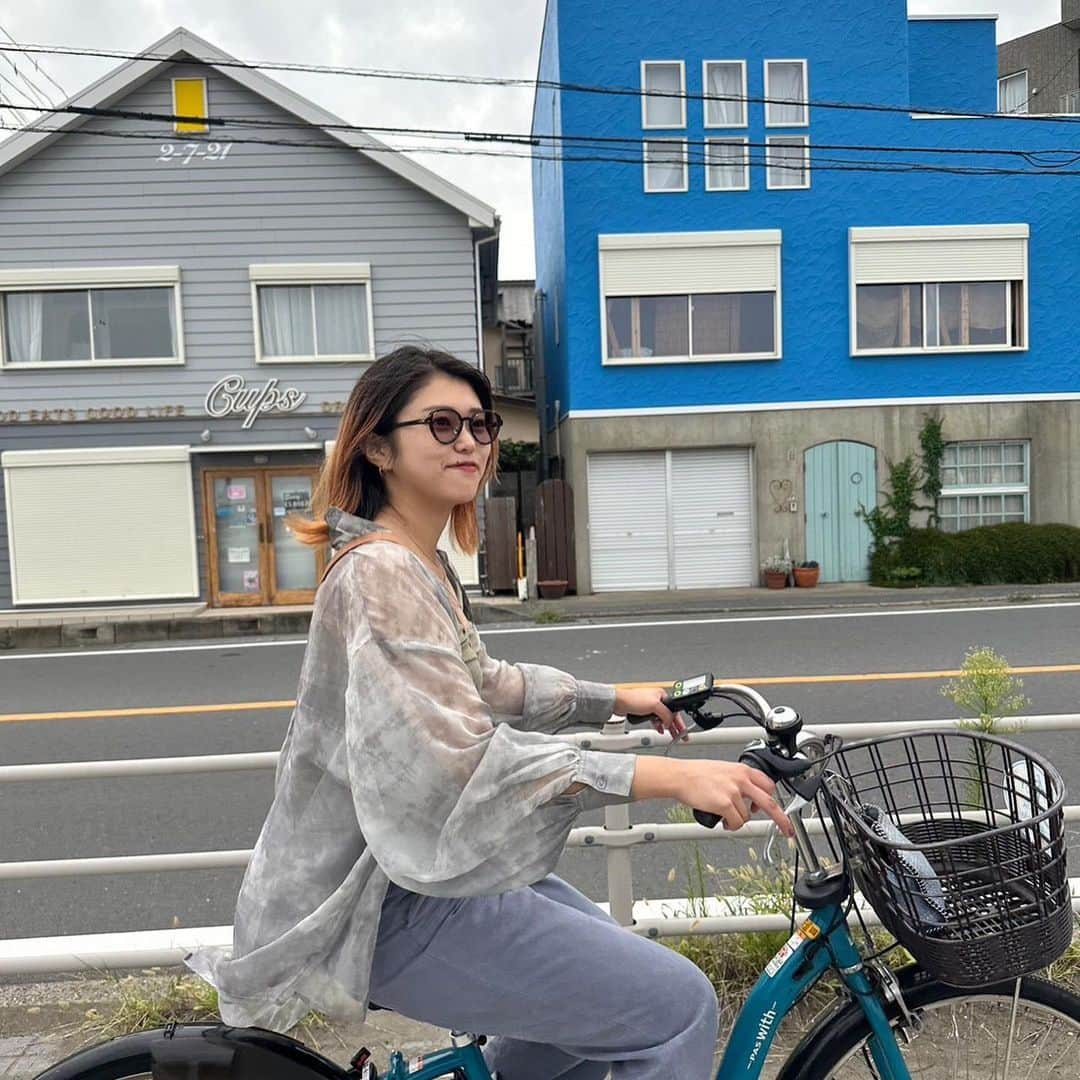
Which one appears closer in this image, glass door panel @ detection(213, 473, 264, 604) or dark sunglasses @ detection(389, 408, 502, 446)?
dark sunglasses @ detection(389, 408, 502, 446)

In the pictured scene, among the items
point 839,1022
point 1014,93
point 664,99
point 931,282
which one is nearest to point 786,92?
point 664,99

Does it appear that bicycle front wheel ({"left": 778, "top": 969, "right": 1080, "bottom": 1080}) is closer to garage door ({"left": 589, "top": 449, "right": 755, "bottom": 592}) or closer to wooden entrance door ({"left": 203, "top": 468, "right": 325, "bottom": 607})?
wooden entrance door ({"left": 203, "top": 468, "right": 325, "bottom": 607})

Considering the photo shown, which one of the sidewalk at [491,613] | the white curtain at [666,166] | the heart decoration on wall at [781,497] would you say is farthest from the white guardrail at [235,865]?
the white curtain at [666,166]

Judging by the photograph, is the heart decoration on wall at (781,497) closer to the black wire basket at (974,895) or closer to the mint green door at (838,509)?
the mint green door at (838,509)

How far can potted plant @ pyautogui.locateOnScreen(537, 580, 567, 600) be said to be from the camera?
1611 cm

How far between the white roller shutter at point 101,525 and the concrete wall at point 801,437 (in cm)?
695

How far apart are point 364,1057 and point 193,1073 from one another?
300mm

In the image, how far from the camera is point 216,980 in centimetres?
158

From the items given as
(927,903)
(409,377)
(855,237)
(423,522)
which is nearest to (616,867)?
(927,903)

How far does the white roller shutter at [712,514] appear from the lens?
17141 millimetres

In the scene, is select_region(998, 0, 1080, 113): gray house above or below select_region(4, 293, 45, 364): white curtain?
A: above

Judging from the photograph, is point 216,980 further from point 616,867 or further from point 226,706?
point 226,706

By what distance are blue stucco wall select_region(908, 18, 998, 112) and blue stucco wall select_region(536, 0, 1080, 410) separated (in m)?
3.29

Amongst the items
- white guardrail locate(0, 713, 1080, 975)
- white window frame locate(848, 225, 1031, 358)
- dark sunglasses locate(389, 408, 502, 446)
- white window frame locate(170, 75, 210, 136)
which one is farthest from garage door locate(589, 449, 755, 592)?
dark sunglasses locate(389, 408, 502, 446)
